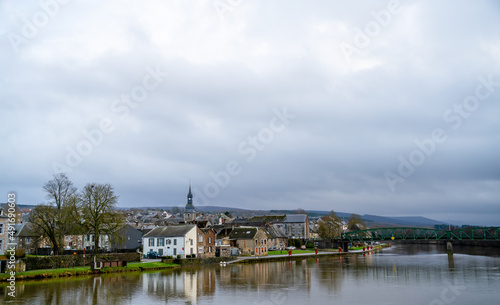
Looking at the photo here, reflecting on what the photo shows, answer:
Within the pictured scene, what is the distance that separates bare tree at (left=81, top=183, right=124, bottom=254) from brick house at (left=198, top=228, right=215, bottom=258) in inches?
652

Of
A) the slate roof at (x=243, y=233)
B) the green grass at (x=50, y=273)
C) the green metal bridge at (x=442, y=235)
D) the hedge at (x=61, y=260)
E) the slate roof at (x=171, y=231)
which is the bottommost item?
the green metal bridge at (x=442, y=235)

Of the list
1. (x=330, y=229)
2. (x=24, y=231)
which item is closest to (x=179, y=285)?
(x=24, y=231)

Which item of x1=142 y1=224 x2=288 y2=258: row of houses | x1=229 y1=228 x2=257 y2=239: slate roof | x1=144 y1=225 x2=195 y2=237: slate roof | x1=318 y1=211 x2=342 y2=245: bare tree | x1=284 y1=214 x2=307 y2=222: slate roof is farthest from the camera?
x1=284 y1=214 x2=307 y2=222: slate roof

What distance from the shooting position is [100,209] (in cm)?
5375

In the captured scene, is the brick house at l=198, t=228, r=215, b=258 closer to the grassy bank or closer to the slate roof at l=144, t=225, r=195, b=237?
the slate roof at l=144, t=225, r=195, b=237

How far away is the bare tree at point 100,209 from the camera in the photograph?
53594mm

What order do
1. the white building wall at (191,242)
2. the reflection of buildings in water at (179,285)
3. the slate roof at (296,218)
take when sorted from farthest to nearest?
the slate roof at (296,218) → the white building wall at (191,242) → the reflection of buildings in water at (179,285)

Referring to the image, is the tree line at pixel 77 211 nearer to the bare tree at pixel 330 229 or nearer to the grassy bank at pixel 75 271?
the grassy bank at pixel 75 271

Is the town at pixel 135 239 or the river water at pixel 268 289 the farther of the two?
the town at pixel 135 239

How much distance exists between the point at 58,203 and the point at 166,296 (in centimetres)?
3021

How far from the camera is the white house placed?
65.2 meters

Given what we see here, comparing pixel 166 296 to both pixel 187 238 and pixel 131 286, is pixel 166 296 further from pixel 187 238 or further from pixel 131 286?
pixel 187 238

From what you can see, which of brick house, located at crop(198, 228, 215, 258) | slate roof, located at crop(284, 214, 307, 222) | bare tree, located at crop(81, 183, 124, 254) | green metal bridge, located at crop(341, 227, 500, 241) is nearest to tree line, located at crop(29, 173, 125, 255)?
bare tree, located at crop(81, 183, 124, 254)

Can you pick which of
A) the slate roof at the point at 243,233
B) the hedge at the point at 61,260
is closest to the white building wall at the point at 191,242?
the hedge at the point at 61,260
